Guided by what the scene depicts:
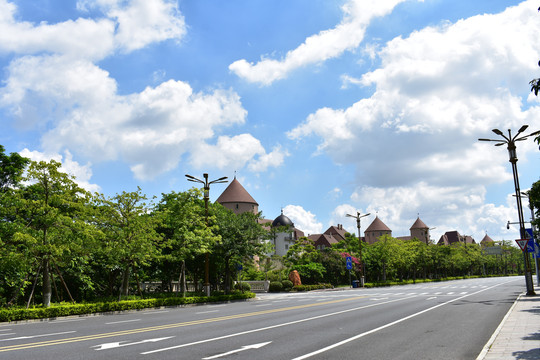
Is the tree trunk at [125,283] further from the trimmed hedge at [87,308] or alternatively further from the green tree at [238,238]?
the green tree at [238,238]

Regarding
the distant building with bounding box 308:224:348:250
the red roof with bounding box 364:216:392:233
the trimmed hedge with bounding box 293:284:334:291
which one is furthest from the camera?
the red roof with bounding box 364:216:392:233

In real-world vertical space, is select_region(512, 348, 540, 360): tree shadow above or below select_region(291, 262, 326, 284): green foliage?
above

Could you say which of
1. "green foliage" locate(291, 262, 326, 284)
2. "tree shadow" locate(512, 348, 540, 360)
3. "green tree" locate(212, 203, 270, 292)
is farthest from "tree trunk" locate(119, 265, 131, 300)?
"green foliage" locate(291, 262, 326, 284)

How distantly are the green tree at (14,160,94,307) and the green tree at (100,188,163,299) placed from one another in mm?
1862

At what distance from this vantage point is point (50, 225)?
72.8ft

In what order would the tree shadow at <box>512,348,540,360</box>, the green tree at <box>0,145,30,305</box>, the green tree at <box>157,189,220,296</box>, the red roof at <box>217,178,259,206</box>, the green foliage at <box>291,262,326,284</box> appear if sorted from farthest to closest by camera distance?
the red roof at <box>217,178,259,206</box>
the green foliage at <box>291,262,326,284</box>
the green tree at <box>157,189,220,296</box>
the green tree at <box>0,145,30,305</box>
the tree shadow at <box>512,348,540,360</box>

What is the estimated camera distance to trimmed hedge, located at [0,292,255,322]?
19.0 m

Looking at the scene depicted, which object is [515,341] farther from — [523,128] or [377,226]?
[377,226]

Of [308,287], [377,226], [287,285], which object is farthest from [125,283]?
[377,226]

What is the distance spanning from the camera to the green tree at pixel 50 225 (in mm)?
21078

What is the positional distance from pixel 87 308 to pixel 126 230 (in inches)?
187

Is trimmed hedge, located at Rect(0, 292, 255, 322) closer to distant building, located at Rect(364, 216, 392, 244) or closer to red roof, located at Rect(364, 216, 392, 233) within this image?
distant building, located at Rect(364, 216, 392, 244)

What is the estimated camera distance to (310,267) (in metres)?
55.1

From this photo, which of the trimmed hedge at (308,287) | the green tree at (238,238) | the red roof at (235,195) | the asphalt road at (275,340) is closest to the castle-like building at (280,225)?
the red roof at (235,195)
